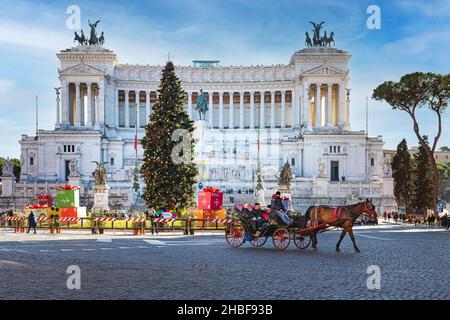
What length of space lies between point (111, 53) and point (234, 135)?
26630 millimetres

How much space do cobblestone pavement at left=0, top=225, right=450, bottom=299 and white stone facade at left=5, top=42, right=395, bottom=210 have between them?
44973 mm

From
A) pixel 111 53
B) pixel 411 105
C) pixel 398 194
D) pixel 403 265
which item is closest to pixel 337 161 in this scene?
pixel 398 194

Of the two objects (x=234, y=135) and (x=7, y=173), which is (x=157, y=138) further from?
(x=234, y=135)

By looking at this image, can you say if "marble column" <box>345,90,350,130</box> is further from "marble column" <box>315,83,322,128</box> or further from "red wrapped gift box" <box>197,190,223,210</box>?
"red wrapped gift box" <box>197,190,223,210</box>

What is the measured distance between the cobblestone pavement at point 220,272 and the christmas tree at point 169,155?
19.9 meters

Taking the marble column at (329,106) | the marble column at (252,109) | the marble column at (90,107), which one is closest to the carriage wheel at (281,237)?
the marble column at (329,106)

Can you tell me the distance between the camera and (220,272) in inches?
669

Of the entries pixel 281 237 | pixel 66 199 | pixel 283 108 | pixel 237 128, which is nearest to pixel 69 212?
pixel 66 199

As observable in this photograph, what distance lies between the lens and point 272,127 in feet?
358

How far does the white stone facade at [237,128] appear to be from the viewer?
8081 centimetres

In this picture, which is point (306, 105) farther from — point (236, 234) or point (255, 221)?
point (255, 221)

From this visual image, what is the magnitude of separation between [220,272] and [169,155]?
96.9 ft

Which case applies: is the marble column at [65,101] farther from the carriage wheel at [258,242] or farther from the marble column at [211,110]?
the carriage wheel at [258,242]

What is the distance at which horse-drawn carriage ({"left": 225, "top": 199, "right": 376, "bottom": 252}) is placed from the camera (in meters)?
23.0
